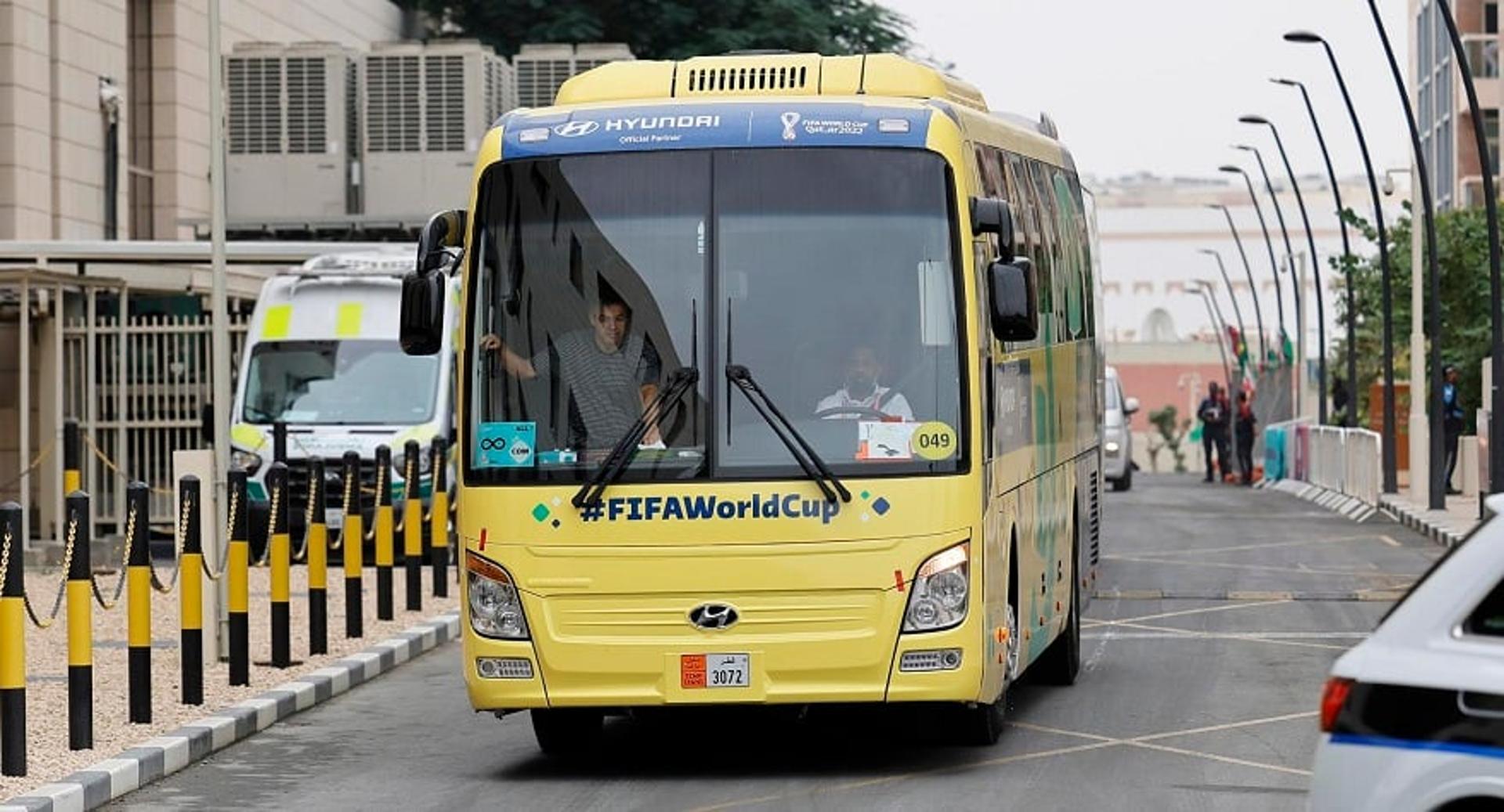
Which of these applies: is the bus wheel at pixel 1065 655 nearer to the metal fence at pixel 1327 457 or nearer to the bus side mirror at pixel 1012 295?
the bus side mirror at pixel 1012 295

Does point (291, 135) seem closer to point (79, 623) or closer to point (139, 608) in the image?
point (139, 608)

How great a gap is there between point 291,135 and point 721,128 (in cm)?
2697

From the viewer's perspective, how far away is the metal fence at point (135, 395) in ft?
103

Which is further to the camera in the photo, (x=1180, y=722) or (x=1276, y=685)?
(x=1276, y=685)

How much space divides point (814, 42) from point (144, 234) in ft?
58.7

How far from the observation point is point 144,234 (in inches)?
1519

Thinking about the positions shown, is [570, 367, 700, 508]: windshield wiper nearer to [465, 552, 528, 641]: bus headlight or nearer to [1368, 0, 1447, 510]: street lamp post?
[465, 552, 528, 641]: bus headlight

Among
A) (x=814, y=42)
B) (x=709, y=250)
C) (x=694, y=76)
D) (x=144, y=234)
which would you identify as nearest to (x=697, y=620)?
(x=709, y=250)

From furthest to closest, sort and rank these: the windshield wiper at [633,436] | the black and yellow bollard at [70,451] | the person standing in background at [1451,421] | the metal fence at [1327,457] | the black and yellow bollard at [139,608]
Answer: the metal fence at [1327,457]
the person standing in background at [1451,421]
the black and yellow bollard at [70,451]
the black and yellow bollard at [139,608]
the windshield wiper at [633,436]

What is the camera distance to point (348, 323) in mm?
30547

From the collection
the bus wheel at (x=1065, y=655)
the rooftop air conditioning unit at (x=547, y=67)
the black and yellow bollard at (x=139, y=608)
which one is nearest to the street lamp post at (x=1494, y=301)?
the rooftop air conditioning unit at (x=547, y=67)

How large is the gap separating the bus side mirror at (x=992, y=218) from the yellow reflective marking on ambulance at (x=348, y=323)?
58.9 feet

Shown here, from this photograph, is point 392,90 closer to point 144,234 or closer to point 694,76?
point 144,234

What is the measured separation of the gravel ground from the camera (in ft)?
45.5
